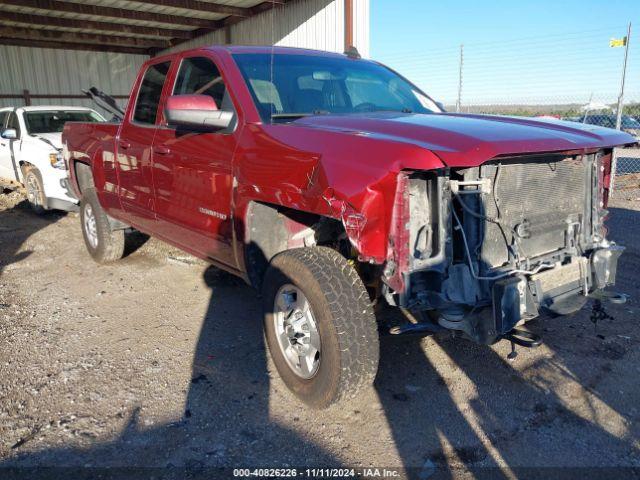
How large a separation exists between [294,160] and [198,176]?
1083 mm

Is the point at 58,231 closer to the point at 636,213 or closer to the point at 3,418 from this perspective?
the point at 3,418

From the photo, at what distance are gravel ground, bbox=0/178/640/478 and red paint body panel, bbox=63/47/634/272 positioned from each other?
2.42 feet

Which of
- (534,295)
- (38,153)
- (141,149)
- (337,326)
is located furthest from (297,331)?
(38,153)

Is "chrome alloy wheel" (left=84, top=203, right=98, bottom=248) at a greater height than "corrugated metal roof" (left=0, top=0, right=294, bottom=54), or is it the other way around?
"corrugated metal roof" (left=0, top=0, right=294, bottom=54)

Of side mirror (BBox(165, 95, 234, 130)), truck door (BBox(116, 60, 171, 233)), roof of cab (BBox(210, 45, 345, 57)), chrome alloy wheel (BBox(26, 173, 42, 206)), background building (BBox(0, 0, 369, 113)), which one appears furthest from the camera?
background building (BBox(0, 0, 369, 113))

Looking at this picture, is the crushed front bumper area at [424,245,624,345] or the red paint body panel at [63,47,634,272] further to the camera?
the crushed front bumper area at [424,245,624,345]

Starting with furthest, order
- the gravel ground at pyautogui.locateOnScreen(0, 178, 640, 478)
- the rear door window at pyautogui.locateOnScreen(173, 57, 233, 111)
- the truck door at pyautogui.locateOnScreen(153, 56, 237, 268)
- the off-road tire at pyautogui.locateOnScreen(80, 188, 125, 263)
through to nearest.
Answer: the off-road tire at pyautogui.locateOnScreen(80, 188, 125, 263) → the rear door window at pyautogui.locateOnScreen(173, 57, 233, 111) → the truck door at pyautogui.locateOnScreen(153, 56, 237, 268) → the gravel ground at pyautogui.locateOnScreen(0, 178, 640, 478)

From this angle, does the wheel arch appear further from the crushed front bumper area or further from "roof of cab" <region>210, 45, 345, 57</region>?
the crushed front bumper area

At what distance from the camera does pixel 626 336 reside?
377 cm

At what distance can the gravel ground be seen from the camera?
2564 millimetres

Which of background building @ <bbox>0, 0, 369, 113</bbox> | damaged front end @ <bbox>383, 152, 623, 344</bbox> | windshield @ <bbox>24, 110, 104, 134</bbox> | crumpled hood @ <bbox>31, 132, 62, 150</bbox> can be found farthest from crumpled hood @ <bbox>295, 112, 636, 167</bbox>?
windshield @ <bbox>24, 110, 104, 134</bbox>

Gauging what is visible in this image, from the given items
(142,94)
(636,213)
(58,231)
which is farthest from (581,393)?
(58,231)

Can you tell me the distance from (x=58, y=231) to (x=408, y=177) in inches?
257

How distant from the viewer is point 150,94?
446 centimetres
